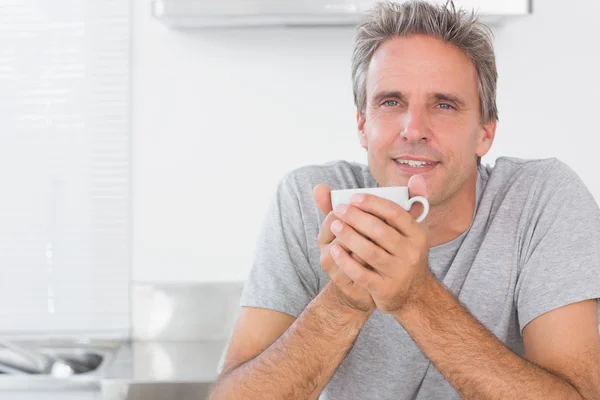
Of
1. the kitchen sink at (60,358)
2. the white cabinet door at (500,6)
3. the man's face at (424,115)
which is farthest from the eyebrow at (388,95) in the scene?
the kitchen sink at (60,358)

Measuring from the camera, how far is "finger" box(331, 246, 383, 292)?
3.59 feet

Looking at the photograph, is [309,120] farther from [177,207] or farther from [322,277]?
[322,277]

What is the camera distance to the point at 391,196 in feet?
3.49

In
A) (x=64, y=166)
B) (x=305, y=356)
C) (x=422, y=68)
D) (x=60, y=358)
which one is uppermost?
(x=422, y=68)

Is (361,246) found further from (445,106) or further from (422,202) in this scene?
(445,106)

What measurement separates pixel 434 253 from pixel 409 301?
0.29 metres

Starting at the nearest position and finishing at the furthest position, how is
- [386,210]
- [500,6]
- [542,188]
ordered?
1. [386,210]
2. [542,188]
3. [500,6]

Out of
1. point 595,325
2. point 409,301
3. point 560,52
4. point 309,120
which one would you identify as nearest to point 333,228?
point 409,301

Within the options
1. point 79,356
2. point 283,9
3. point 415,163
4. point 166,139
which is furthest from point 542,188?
point 79,356

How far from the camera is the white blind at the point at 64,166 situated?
2.30 metres

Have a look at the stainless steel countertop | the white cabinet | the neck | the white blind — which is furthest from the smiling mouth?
the white blind

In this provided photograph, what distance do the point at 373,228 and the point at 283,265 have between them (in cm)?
38

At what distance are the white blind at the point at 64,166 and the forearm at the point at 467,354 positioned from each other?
134 cm

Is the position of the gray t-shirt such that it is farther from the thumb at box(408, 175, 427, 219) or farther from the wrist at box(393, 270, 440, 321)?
the thumb at box(408, 175, 427, 219)
